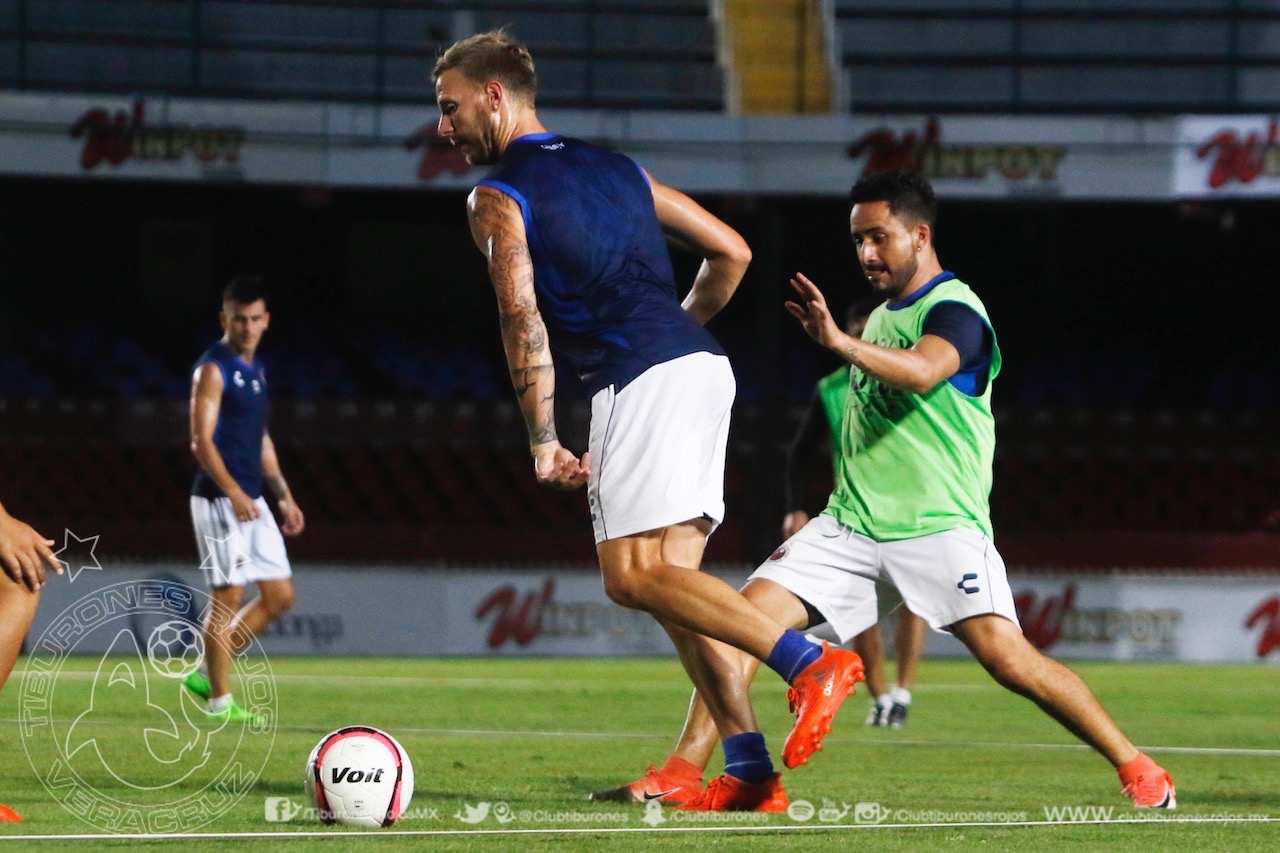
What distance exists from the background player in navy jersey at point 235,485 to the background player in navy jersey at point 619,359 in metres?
3.93

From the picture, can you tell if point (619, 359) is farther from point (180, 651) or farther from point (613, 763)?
point (180, 651)

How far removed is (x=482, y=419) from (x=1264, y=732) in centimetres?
1076

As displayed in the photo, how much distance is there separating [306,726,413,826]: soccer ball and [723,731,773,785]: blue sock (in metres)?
0.95

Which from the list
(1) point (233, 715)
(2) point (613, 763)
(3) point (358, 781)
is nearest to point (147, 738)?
(1) point (233, 715)

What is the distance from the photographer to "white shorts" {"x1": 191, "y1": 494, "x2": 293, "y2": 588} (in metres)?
9.18

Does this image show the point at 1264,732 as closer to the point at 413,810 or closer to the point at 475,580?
the point at 413,810

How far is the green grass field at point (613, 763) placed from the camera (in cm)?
484

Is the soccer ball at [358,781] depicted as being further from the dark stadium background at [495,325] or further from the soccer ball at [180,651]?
Answer: the dark stadium background at [495,325]

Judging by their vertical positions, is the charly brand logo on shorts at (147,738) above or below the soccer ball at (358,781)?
below

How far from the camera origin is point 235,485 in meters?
8.98

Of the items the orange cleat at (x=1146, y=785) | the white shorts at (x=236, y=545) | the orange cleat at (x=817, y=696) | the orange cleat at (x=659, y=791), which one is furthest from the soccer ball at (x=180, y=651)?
the orange cleat at (x=1146, y=785)

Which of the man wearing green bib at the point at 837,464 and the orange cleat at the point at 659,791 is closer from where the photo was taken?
the orange cleat at the point at 659,791

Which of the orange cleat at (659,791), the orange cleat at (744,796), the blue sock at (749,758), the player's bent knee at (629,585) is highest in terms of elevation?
the player's bent knee at (629,585)

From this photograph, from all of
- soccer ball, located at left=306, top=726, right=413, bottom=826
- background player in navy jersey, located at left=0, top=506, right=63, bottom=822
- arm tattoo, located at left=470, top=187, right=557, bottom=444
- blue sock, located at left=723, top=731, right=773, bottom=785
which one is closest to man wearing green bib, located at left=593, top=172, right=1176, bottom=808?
blue sock, located at left=723, top=731, right=773, bottom=785
